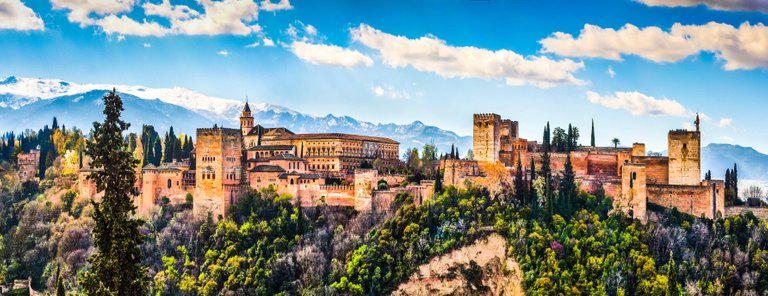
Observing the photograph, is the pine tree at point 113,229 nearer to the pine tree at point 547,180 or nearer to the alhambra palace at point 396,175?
the pine tree at point 547,180

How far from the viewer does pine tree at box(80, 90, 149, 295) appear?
56.9 ft

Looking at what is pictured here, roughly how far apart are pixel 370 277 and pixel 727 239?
22165mm

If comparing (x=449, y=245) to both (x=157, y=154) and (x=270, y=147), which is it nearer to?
(x=270, y=147)

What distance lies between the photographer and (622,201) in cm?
5244

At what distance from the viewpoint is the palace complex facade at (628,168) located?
52219 millimetres

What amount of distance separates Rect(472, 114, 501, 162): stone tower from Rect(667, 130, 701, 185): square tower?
12.1 m

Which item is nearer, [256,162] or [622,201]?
[622,201]

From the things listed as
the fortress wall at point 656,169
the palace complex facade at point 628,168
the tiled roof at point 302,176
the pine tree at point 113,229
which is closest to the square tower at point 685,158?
the palace complex facade at point 628,168

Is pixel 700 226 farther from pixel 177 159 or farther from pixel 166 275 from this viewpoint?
pixel 177 159

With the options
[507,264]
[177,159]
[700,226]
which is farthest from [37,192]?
[700,226]

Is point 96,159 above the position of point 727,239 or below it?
above

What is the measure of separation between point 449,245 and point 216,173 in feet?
59.1

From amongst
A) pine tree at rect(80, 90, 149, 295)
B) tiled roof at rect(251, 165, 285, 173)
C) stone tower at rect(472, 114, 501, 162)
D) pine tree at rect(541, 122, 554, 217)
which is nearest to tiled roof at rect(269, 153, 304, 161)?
tiled roof at rect(251, 165, 285, 173)

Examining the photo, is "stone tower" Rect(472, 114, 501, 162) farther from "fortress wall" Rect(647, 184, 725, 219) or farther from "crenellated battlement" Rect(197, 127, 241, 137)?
"crenellated battlement" Rect(197, 127, 241, 137)
